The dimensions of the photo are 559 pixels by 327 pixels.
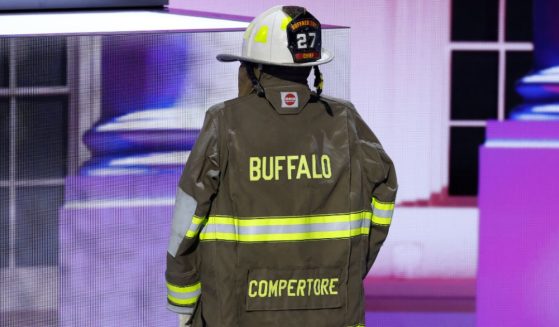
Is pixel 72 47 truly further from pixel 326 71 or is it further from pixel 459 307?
pixel 459 307

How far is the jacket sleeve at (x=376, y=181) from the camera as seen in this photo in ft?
7.48

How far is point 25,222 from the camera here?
3082 mm

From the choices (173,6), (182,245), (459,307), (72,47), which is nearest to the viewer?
(182,245)

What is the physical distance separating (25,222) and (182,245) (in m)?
1.08

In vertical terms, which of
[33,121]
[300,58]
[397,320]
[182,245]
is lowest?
[397,320]

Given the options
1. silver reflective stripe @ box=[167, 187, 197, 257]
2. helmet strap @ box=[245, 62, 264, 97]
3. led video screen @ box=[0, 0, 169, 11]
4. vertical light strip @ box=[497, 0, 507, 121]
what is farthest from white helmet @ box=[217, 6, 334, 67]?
vertical light strip @ box=[497, 0, 507, 121]

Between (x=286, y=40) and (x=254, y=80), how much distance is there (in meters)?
0.11

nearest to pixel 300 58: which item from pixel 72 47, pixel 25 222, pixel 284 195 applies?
pixel 284 195

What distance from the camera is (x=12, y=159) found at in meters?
3.03

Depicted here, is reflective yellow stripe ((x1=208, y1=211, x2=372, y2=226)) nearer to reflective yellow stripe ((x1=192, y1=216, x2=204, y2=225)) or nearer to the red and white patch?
reflective yellow stripe ((x1=192, y1=216, x2=204, y2=225))

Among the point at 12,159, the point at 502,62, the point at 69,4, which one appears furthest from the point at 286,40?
the point at 502,62

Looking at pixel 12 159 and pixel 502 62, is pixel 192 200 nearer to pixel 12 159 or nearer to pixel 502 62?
pixel 12 159

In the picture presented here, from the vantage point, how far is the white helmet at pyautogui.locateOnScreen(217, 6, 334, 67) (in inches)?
86.3

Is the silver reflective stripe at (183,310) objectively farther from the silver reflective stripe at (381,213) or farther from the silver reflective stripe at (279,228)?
the silver reflective stripe at (381,213)
